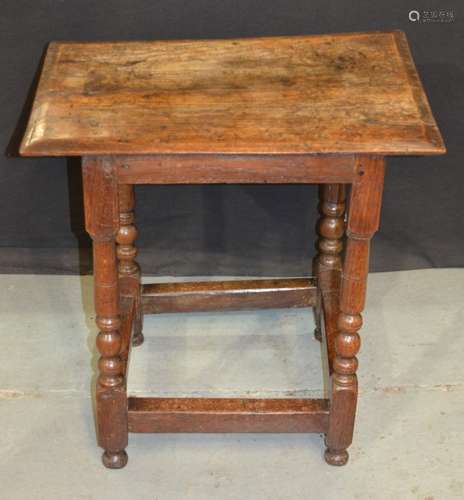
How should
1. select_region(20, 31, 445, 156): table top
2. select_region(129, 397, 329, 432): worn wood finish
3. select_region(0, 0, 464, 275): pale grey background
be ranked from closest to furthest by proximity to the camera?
select_region(20, 31, 445, 156): table top → select_region(129, 397, 329, 432): worn wood finish → select_region(0, 0, 464, 275): pale grey background

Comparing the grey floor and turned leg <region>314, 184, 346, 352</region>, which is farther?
turned leg <region>314, 184, 346, 352</region>

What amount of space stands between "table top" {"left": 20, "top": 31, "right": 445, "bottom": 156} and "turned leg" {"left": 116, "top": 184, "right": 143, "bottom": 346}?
39cm

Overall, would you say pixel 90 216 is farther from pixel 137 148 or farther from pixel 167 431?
pixel 167 431

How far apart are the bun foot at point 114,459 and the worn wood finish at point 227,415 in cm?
7

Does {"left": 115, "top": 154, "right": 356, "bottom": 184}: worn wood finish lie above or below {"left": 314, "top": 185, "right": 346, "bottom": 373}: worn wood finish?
above

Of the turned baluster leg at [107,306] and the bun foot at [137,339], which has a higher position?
the turned baluster leg at [107,306]

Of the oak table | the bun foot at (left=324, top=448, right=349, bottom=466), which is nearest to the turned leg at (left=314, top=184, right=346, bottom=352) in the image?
the oak table

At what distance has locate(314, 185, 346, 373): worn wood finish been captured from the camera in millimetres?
2246

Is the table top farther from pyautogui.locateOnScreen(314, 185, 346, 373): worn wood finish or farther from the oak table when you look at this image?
pyautogui.locateOnScreen(314, 185, 346, 373): worn wood finish

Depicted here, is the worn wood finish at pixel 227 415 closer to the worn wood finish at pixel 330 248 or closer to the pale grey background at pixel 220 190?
the worn wood finish at pixel 330 248

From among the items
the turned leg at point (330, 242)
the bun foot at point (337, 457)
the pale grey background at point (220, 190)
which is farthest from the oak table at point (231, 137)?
the pale grey background at point (220, 190)

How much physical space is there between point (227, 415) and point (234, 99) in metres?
0.67

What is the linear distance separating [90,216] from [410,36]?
1083 millimetres

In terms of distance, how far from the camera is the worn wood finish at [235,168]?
1.67 m
